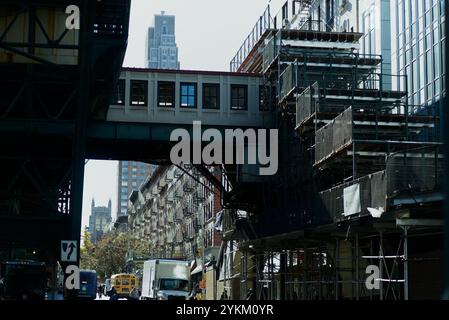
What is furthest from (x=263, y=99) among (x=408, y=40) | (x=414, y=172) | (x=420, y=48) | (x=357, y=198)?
(x=414, y=172)

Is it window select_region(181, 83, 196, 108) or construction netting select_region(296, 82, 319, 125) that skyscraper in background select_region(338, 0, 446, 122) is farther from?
window select_region(181, 83, 196, 108)

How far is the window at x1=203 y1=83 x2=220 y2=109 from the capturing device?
5099 centimetres

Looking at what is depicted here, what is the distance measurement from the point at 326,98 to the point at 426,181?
16370 millimetres

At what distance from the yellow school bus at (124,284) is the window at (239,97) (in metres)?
41.3

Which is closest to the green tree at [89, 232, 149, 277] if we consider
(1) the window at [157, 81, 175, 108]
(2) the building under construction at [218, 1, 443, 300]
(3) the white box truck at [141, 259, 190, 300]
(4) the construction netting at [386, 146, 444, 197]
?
(2) the building under construction at [218, 1, 443, 300]

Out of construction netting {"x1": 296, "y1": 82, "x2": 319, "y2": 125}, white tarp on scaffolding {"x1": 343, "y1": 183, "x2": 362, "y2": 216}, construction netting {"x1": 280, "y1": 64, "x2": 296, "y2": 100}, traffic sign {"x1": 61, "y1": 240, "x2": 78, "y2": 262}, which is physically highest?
construction netting {"x1": 280, "y1": 64, "x2": 296, "y2": 100}

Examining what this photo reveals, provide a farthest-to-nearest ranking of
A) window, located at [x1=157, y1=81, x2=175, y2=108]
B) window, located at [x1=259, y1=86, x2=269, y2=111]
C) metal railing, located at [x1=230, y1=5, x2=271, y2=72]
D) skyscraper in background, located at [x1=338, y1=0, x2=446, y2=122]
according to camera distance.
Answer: metal railing, located at [x1=230, y1=5, x2=271, y2=72], window, located at [x1=259, y1=86, x2=269, y2=111], window, located at [x1=157, y1=81, x2=175, y2=108], skyscraper in background, located at [x1=338, y1=0, x2=446, y2=122]

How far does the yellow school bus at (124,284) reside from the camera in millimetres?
88188

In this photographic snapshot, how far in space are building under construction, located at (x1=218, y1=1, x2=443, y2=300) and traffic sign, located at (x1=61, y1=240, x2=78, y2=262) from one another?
9889 millimetres

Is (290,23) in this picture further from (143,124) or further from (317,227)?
(317,227)

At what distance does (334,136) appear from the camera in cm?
3612

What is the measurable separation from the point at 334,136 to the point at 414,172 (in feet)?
32.6

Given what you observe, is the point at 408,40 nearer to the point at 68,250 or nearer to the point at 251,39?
the point at 251,39

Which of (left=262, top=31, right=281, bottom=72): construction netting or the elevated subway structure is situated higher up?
(left=262, top=31, right=281, bottom=72): construction netting
